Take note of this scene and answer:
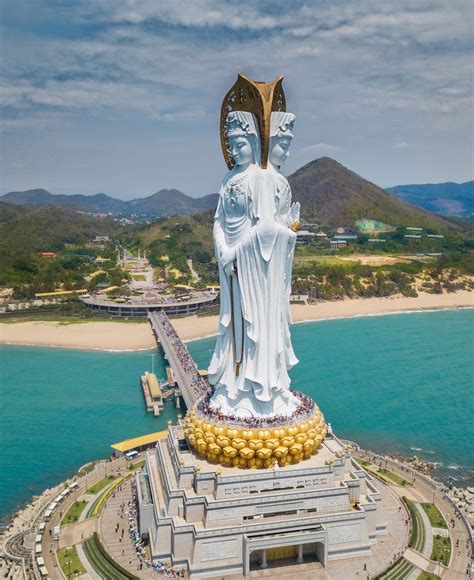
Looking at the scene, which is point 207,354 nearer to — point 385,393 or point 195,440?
point 385,393

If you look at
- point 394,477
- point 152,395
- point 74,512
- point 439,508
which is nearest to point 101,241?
point 152,395

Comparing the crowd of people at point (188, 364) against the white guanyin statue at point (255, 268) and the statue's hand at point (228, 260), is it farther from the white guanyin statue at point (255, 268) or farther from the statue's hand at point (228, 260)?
the statue's hand at point (228, 260)

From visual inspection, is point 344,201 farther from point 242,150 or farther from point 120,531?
point 120,531

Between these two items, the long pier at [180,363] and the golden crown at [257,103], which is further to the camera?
the long pier at [180,363]

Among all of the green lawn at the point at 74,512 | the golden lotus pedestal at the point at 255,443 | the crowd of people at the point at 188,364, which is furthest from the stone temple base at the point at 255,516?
the crowd of people at the point at 188,364

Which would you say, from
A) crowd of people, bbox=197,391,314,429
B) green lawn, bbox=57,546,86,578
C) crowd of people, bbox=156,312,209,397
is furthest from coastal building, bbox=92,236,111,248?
green lawn, bbox=57,546,86,578
